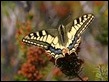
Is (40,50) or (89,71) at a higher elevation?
(40,50)

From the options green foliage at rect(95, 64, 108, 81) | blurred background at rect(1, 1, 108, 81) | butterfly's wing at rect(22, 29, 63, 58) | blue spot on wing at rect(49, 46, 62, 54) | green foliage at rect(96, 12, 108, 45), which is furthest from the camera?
green foliage at rect(96, 12, 108, 45)

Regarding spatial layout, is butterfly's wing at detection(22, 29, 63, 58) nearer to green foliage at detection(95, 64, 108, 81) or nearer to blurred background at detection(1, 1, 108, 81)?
blurred background at detection(1, 1, 108, 81)

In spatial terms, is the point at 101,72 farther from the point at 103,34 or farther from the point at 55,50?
the point at 103,34

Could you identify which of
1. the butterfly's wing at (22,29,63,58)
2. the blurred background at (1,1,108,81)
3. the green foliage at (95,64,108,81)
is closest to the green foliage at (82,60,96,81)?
the blurred background at (1,1,108,81)

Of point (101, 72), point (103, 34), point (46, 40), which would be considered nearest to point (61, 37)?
point (46, 40)

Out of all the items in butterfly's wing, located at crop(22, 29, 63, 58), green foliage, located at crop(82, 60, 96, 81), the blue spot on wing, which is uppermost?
butterfly's wing, located at crop(22, 29, 63, 58)

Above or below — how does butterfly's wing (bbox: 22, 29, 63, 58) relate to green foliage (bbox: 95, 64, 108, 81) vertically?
above

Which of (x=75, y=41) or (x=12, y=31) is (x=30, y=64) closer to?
(x=75, y=41)
